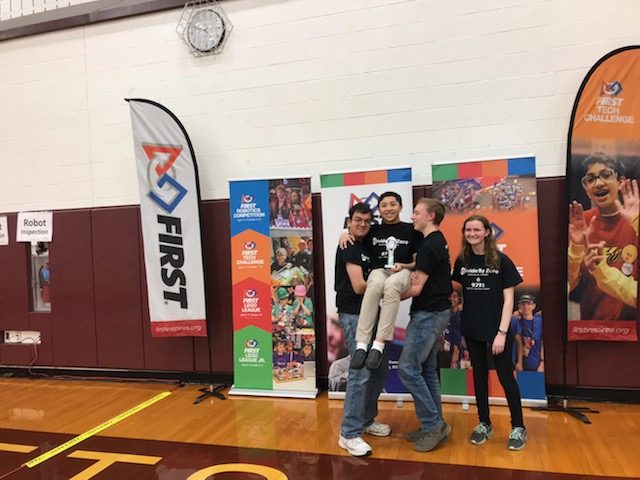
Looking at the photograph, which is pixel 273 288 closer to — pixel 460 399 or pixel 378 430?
pixel 378 430

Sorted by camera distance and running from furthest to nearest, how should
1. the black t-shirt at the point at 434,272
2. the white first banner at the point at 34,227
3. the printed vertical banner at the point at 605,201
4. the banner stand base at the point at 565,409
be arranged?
the white first banner at the point at 34,227
the printed vertical banner at the point at 605,201
the banner stand base at the point at 565,409
the black t-shirt at the point at 434,272

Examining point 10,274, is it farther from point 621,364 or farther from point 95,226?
point 621,364

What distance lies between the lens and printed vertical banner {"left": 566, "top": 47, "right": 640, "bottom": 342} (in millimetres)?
3801

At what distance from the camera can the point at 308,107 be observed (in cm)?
462

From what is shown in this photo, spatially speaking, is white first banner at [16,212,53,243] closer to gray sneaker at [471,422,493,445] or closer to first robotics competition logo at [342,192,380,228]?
first robotics competition logo at [342,192,380,228]

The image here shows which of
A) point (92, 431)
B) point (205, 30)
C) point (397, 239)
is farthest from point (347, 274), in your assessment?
point (205, 30)

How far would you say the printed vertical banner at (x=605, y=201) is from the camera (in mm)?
3801

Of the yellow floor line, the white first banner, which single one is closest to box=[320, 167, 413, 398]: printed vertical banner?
the yellow floor line

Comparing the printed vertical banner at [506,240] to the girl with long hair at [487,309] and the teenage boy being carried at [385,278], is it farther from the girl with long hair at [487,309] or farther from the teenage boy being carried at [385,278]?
the teenage boy being carried at [385,278]

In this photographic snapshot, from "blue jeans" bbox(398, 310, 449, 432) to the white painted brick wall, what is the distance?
1573 millimetres

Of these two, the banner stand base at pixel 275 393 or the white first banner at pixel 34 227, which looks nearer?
the banner stand base at pixel 275 393

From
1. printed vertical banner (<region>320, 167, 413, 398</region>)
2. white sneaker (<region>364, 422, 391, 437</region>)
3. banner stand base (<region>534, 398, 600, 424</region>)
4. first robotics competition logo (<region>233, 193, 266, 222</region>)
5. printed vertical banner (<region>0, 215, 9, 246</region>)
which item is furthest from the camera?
printed vertical banner (<region>0, 215, 9, 246</region>)

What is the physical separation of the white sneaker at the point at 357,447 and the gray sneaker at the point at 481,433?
70 cm

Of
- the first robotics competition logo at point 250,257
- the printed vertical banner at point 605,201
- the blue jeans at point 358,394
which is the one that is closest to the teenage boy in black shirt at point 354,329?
the blue jeans at point 358,394
